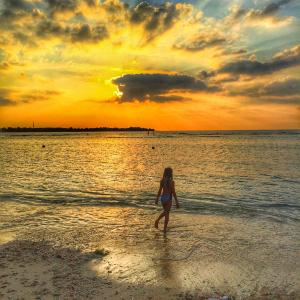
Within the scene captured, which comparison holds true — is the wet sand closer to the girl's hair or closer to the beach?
the beach

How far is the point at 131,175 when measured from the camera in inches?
1288

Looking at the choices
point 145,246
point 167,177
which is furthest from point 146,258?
point 167,177

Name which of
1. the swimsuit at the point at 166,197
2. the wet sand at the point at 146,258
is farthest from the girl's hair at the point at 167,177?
the wet sand at the point at 146,258

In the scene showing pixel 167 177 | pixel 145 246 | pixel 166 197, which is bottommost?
pixel 145 246

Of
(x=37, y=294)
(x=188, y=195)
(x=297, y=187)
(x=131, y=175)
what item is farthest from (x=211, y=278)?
(x=131, y=175)

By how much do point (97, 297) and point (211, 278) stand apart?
2863 millimetres

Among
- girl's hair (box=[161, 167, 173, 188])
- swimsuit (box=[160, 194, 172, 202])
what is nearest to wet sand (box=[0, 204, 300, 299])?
swimsuit (box=[160, 194, 172, 202])

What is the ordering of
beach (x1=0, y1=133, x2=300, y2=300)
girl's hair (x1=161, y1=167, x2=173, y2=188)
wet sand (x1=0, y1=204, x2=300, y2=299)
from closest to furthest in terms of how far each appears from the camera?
wet sand (x1=0, y1=204, x2=300, y2=299)
beach (x1=0, y1=133, x2=300, y2=300)
girl's hair (x1=161, y1=167, x2=173, y2=188)

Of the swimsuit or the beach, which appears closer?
the beach

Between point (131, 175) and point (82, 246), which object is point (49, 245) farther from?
point (131, 175)

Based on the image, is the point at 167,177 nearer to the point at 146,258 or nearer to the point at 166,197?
the point at 166,197

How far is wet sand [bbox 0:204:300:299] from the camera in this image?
794cm

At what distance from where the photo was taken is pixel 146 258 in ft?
33.5

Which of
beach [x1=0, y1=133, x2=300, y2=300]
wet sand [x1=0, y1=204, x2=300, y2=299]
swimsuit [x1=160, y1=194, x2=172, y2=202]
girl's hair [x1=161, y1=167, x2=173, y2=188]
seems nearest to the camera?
A: wet sand [x1=0, y1=204, x2=300, y2=299]
